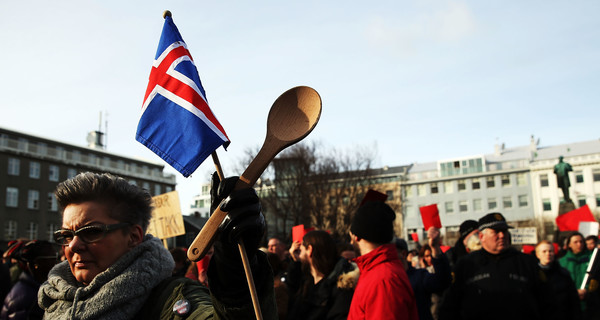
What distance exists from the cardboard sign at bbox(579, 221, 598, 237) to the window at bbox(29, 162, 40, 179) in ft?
178

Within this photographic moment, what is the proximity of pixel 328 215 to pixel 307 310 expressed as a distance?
33.9 meters

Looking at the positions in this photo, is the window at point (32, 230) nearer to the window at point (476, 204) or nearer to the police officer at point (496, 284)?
the police officer at point (496, 284)

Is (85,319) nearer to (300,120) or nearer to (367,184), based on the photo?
(300,120)

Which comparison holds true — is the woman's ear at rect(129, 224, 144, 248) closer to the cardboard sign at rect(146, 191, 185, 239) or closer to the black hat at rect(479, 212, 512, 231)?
the black hat at rect(479, 212, 512, 231)

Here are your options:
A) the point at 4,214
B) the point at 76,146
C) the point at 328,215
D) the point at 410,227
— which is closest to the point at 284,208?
the point at 328,215

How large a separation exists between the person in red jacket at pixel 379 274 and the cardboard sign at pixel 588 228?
626 cm

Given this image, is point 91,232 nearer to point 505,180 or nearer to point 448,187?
point 505,180

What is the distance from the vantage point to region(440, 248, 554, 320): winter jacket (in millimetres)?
4680

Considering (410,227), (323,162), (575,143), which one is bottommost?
(410,227)

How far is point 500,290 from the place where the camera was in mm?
4758

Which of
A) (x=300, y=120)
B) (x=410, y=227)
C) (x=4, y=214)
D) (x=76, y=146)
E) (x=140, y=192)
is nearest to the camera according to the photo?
(x=300, y=120)

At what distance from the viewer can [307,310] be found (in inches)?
183

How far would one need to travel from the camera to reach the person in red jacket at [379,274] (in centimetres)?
332

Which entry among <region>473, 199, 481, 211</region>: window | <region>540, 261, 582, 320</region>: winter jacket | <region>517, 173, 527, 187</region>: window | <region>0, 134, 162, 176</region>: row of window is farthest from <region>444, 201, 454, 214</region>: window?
<region>540, 261, 582, 320</region>: winter jacket
